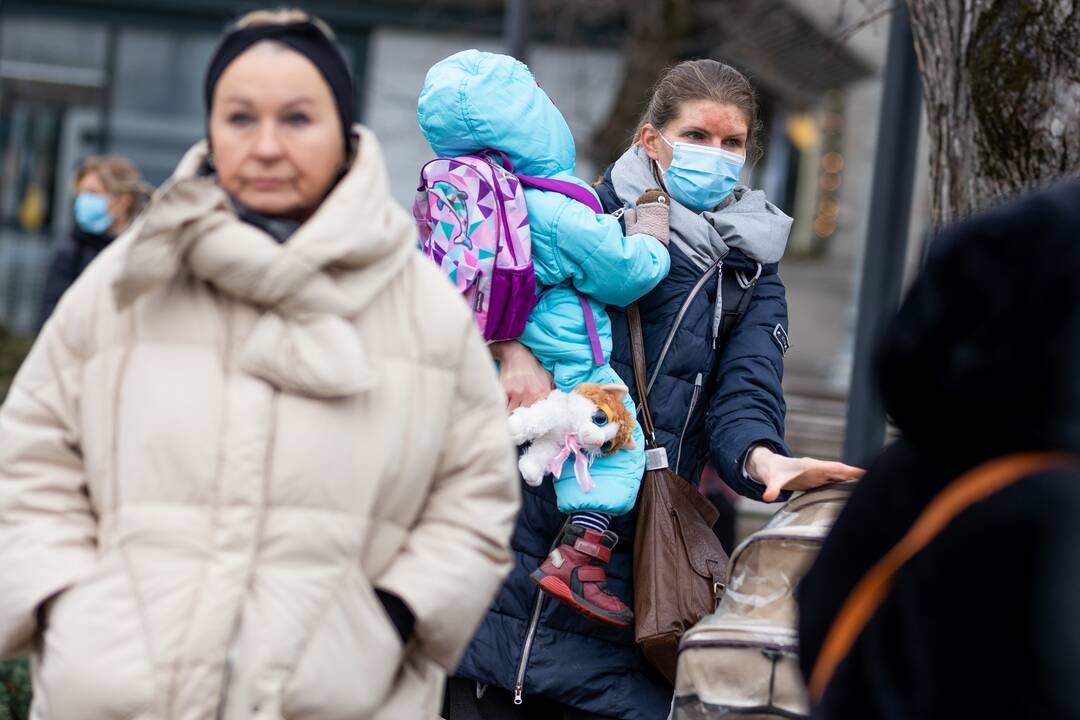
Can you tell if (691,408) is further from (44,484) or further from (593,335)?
(44,484)

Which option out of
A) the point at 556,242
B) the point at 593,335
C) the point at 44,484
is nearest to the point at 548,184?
the point at 556,242

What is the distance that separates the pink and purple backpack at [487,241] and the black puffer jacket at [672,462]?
20cm

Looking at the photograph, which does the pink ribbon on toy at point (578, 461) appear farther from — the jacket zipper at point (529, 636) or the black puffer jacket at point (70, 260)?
the black puffer jacket at point (70, 260)

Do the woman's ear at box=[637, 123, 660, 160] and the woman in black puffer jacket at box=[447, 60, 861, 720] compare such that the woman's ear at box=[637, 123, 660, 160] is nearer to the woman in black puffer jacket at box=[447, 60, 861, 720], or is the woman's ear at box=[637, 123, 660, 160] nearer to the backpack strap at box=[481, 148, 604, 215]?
the woman in black puffer jacket at box=[447, 60, 861, 720]

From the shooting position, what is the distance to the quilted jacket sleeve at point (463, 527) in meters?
2.70

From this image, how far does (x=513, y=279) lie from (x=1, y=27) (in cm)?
1629

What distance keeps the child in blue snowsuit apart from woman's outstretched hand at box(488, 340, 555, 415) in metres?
0.03

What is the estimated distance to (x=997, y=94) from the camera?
4.69m

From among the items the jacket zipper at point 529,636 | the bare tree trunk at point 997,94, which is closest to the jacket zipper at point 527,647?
the jacket zipper at point 529,636

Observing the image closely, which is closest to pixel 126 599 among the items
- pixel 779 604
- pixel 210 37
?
pixel 779 604

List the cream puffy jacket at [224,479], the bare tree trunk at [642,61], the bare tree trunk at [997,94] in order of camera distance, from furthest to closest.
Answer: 1. the bare tree trunk at [642,61]
2. the bare tree trunk at [997,94]
3. the cream puffy jacket at [224,479]

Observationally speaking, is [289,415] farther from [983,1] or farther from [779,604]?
[983,1]

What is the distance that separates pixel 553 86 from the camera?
57.6 feet

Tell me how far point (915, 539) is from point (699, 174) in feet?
7.01
